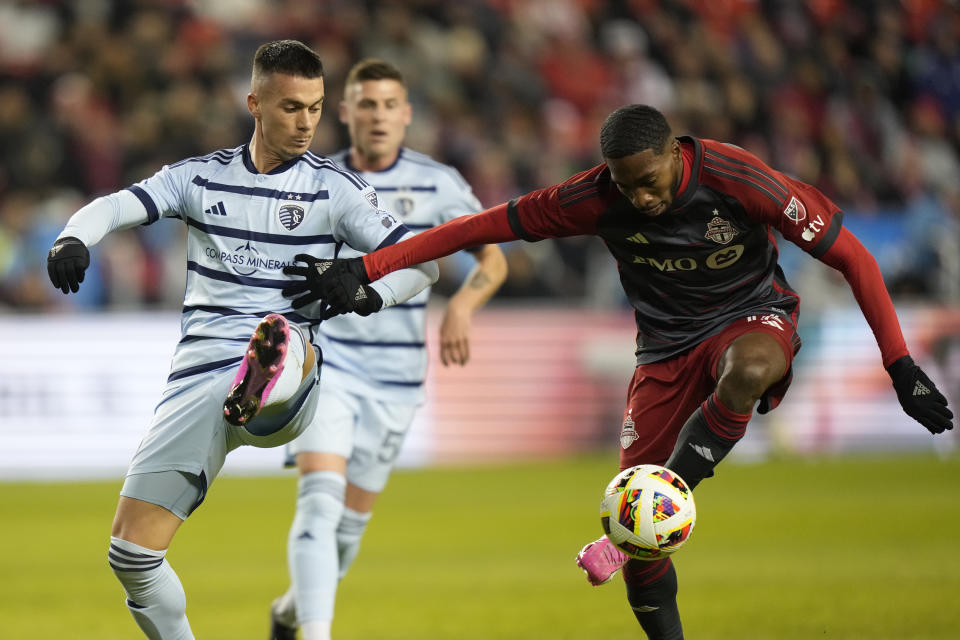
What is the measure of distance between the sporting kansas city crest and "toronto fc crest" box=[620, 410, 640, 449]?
1575mm

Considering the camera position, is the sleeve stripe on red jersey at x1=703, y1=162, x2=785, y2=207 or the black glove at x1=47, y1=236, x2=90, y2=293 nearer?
the black glove at x1=47, y1=236, x2=90, y2=293

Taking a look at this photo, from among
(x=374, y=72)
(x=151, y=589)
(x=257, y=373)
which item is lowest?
(x=151, y=589)

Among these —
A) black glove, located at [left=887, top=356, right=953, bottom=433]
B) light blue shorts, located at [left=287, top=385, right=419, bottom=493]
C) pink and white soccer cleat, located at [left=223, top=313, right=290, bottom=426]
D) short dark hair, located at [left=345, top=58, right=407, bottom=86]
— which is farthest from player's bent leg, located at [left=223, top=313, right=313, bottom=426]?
short dark hair, located at [left=345, top=58, right=407, bottom=86]

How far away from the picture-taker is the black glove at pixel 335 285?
471cm

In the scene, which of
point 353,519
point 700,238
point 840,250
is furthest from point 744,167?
point 353,519

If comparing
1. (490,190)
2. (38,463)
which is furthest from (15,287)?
(490,190)

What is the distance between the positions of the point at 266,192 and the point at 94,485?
948 cm

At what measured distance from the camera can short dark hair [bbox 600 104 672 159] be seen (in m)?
4.55

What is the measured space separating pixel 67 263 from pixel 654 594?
265 centimetres

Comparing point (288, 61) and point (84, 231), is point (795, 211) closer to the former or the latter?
point (288, 61)

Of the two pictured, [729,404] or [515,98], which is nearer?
[729,404]

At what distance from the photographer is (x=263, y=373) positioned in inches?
176

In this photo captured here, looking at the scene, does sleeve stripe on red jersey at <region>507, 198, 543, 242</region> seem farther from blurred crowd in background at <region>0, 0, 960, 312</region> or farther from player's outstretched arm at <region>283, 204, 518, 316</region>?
blurred crowd in background at <region>0, 0, 960, 312</region>

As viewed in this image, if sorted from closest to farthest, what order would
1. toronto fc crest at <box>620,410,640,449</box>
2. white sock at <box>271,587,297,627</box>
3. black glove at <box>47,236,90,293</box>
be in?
black glove at <box>47,236,90,293</box> < toronto fc crest at <box>620,410,640,449</box> < white sock at <box>271,587,297,627</box>
